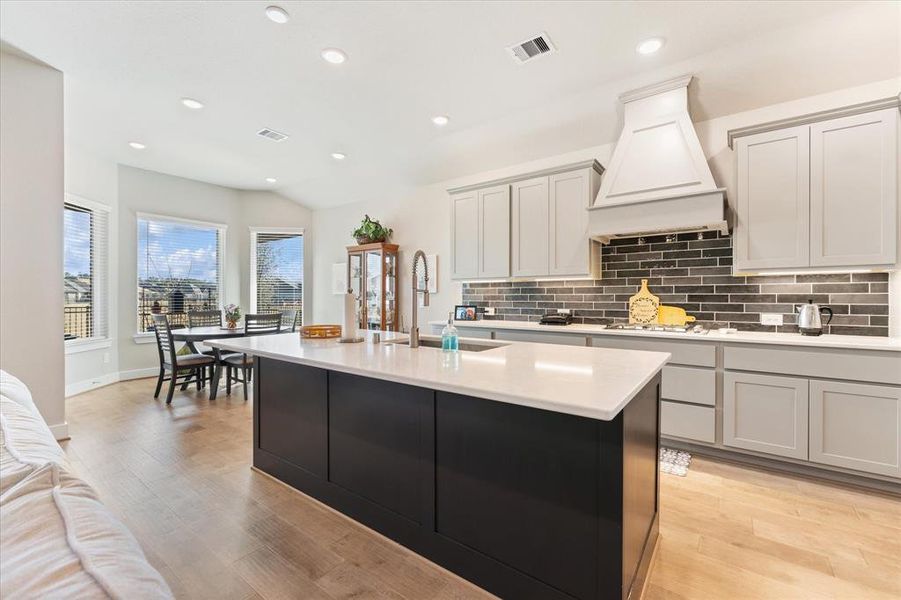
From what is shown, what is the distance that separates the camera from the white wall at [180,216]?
5.52 metres

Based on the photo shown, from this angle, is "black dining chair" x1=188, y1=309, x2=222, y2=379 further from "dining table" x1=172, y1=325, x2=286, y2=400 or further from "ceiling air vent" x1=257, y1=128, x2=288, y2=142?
"ceiling air vent" x1=257, y1=128, x2=288, y2=142

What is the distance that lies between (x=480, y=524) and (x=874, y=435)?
261 cm

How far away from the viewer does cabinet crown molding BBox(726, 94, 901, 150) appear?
8.43 ft

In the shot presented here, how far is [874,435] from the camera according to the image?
8.09 feet

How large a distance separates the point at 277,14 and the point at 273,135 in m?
2.16

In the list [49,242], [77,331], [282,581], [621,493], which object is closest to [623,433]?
[621,493]

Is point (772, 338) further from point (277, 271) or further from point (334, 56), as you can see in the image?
point (277, 271)

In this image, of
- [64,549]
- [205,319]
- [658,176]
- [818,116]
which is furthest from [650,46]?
[205,319]


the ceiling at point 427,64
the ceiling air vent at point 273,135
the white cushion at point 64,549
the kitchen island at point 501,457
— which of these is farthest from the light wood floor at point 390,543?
the ceiling air vent at point 273,135

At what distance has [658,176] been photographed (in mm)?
3279

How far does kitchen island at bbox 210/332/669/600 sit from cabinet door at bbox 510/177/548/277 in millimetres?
1968

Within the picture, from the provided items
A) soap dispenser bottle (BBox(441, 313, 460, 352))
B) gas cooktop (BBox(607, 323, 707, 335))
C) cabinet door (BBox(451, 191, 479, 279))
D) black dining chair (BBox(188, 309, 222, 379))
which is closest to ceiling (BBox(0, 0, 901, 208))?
cabinet door (BBox(451, 191, 479, 279))

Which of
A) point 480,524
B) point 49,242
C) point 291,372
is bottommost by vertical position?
point 480,524

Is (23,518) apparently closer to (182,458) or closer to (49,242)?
(182,458)
